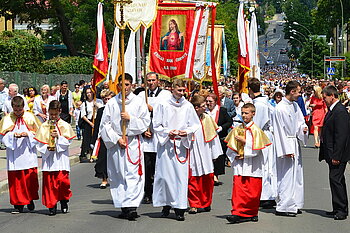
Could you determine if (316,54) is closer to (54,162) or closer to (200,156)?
(200,156)

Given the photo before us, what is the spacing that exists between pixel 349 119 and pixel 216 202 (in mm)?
2674

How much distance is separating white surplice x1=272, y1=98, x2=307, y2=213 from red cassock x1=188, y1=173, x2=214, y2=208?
3.25 feet

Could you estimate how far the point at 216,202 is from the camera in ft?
41.3

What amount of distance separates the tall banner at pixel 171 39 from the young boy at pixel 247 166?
462 cm

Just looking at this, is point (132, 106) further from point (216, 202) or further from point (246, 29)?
point (246, 29)

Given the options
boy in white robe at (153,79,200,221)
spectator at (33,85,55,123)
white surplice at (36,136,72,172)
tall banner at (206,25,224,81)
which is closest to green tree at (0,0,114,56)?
tall banner at (206,25,224,81)

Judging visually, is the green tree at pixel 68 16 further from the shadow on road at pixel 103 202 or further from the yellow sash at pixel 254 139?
the yellow sash at pixel 254 139

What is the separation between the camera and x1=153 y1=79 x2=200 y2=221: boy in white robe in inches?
430

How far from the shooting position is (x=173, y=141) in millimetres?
10969

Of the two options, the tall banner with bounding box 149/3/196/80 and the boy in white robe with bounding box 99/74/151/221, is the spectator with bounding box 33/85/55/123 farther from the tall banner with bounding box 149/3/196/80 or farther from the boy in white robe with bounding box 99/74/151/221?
the boy in white robe with bounding box 99/74/151/221

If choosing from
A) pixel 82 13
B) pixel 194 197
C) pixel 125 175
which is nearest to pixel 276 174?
pixel 194 197

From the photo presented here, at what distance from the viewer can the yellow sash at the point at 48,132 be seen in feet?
36.6

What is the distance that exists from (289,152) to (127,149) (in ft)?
7.38

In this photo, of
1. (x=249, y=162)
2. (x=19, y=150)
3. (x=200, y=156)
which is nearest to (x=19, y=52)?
(x=19, y=150)
